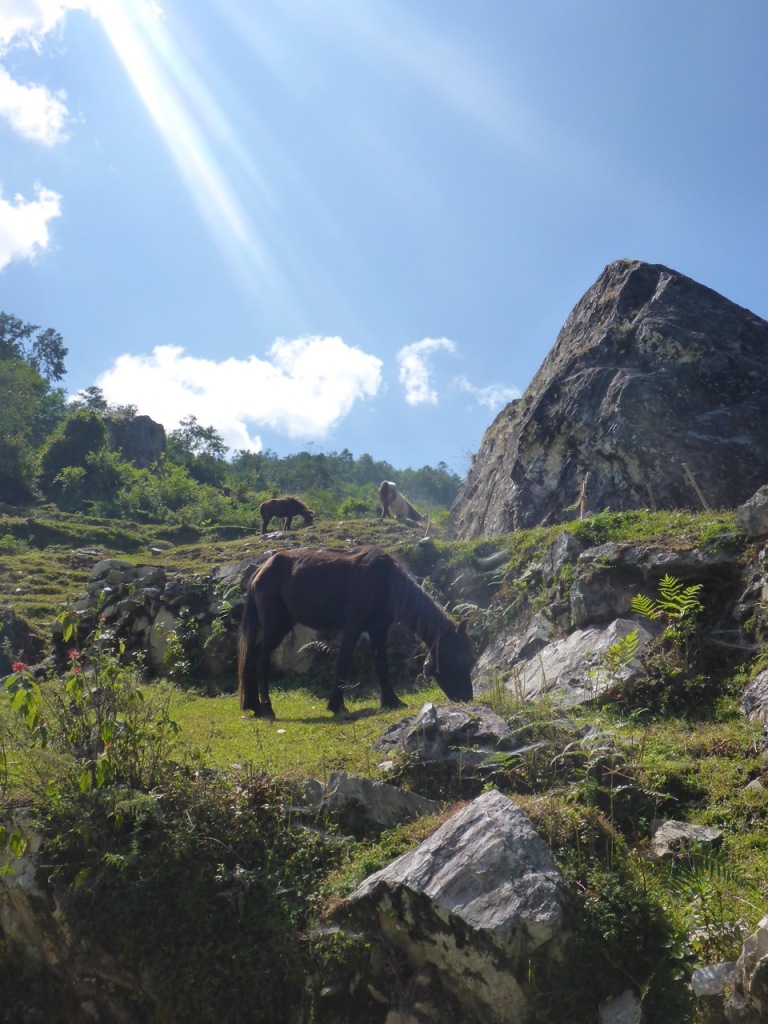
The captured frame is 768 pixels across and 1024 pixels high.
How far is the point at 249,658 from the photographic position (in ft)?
41.1

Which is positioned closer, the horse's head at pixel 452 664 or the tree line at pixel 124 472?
the horse's head at pixel 452 664

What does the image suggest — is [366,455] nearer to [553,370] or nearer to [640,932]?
[553,370]

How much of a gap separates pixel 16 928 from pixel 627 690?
231 inches

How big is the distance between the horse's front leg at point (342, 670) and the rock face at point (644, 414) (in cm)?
613

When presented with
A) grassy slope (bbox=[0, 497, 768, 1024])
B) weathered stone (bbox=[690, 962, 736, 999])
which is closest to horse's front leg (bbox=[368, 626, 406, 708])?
grassy slope (bbox=[0, 497, 768, 1024])

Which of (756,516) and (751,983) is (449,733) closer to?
(751,983)

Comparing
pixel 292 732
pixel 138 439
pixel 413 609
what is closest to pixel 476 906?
pixel 292 732

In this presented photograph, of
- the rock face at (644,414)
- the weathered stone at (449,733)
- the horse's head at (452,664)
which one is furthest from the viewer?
the rock face at (644,414)

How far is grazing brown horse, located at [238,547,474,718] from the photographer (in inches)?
456

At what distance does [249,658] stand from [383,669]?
2.21m

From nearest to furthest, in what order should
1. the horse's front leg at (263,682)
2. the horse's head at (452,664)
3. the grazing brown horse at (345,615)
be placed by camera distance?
the horse's head at (452,664)
the grazing brown horse at (345,615)
the horse's front leg at (263,682)

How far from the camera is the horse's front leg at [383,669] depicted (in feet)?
37.5

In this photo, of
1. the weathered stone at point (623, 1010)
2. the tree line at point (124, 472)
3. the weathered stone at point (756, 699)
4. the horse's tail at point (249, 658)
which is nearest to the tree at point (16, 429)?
the tree line at point (124, 472)

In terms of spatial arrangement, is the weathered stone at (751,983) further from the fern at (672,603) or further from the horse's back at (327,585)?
the horse's back at (327,585)
